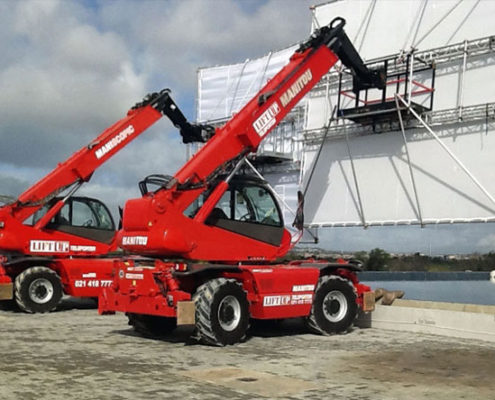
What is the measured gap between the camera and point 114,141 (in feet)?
57.1

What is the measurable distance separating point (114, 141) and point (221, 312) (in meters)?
7.61

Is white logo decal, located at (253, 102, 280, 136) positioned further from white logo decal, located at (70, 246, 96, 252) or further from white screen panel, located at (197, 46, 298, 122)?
white screen panel, located at (197, 46, 298, 122)

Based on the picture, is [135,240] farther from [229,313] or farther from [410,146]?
[410,146]

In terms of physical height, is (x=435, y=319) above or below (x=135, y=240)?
below

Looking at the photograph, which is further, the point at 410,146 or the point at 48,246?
the point at 410,146

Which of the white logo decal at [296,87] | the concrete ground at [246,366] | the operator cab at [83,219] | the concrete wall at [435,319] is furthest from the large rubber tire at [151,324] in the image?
the operator cab at [83,219]

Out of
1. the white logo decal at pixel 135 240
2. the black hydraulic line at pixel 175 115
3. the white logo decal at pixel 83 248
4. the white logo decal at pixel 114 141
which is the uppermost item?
the black hydraulic line at pixel 175 115

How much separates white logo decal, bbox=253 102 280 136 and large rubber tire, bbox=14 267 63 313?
6.68 m

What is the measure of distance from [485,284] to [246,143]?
7.25 m

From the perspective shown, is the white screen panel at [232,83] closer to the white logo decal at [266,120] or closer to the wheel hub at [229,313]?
the white logo decal at [266,120]

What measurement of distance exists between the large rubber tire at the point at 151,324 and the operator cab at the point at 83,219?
18.6 feet

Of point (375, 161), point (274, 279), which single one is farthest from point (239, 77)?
point (274, 279)

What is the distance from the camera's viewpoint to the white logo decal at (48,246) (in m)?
16.9

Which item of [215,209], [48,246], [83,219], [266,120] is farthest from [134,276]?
[83,219]
